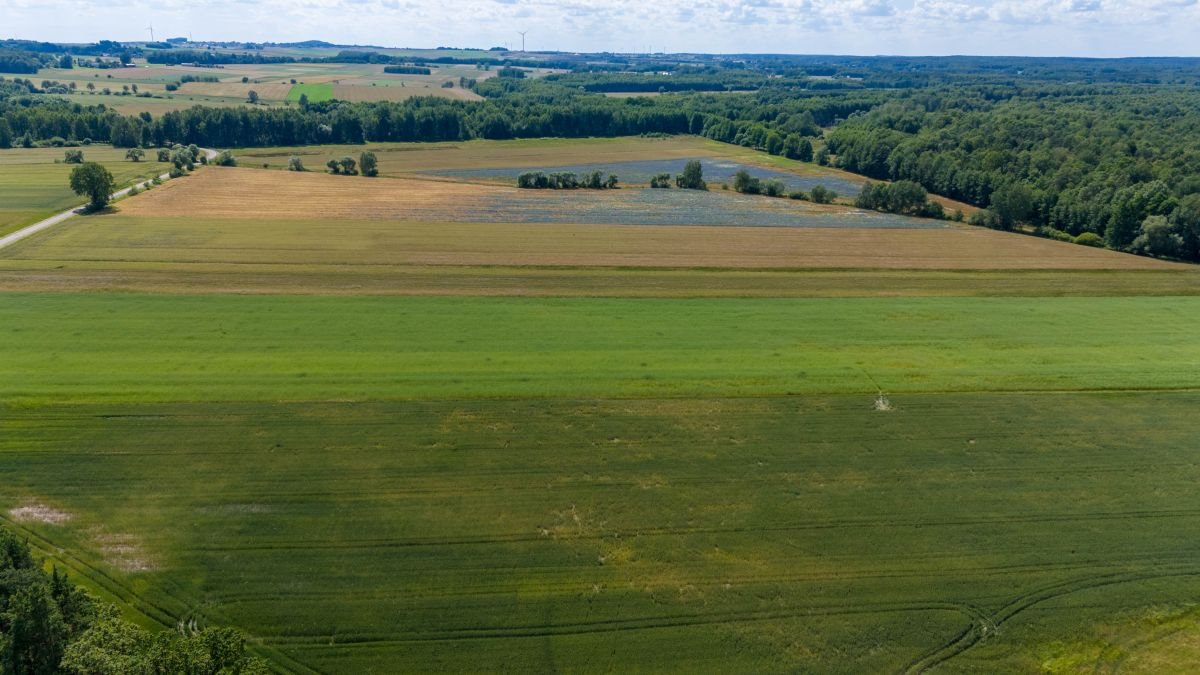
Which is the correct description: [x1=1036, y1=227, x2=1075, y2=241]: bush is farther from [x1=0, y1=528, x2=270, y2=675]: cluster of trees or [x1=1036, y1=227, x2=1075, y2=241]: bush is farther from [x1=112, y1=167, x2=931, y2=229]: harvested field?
[x1=0, y1=528, x2=270, y2=675]: cluster of trees

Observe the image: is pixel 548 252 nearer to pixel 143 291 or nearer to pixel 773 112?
pixel 143 291

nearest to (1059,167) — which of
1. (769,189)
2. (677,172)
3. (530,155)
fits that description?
(769,189)

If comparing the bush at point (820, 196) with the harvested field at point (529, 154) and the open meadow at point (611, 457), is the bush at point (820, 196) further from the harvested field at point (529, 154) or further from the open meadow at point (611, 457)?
the open meadow at point (611, 457)

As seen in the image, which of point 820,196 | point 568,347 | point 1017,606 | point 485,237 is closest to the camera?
point 1017,606

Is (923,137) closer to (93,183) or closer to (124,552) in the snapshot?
(93,183)

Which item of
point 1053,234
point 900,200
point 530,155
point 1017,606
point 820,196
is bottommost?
point 1017,606

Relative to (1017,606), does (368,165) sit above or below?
above

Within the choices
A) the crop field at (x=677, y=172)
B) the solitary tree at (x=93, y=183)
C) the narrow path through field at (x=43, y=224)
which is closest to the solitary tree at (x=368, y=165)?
the crop field at (x=677, y=172)
